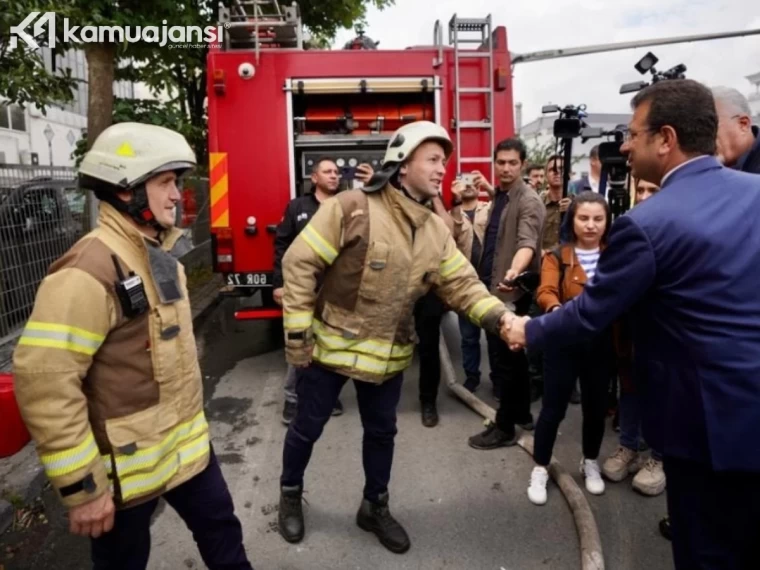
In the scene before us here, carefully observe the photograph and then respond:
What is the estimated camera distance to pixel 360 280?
8.68 feet

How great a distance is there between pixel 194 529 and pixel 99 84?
19.8 ft

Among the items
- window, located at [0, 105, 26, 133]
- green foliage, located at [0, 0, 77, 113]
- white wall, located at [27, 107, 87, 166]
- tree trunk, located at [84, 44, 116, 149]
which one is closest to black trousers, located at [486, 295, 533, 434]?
green foliage, located at [0, 0, 77, 113]

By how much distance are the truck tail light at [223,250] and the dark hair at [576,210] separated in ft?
9.33

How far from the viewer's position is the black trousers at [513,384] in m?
3.63

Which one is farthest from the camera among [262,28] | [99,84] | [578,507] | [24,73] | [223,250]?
[99,84]

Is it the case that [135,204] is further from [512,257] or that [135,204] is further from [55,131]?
[55,131]

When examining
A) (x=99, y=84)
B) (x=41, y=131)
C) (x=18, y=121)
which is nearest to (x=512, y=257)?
(x=99, y=84)

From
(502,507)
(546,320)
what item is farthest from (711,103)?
(502,507)

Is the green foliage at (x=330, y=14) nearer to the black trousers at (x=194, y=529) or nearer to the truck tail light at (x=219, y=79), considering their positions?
the truck tail light at (x=219, y=79)

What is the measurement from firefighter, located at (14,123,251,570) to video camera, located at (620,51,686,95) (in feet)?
9.26

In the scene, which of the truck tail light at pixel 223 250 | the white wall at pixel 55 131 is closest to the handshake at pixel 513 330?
the truck tail light at pixel 223 250

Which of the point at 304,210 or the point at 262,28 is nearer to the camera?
the point at 304,210

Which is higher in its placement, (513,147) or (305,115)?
(305,115)

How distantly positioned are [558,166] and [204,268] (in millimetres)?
6833
